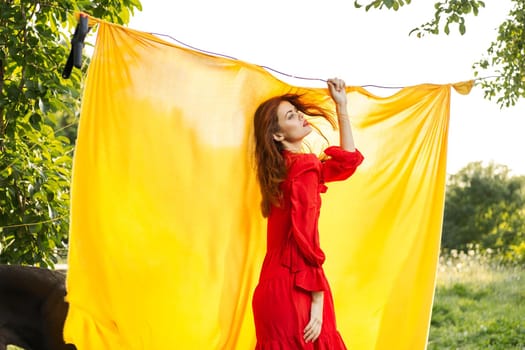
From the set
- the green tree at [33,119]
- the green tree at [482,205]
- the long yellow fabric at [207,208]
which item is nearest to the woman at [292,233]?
the long yellow fabric at [207,208]

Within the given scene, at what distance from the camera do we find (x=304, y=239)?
10.5 ft

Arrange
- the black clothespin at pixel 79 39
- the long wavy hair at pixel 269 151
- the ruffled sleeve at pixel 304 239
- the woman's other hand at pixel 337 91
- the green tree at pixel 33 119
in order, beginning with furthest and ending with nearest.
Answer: the green tree at pixel 33 119 → the woman's other hand at pixel 337 91 → the long wavy hair at pixel 269 151 → the ruffled sleeve at pixel 304 239 → the black clothespin at pixel 79 39

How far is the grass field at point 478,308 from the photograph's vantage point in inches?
309

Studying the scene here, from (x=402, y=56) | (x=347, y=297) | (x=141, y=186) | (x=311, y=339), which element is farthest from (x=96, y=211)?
(x=402, y=56)

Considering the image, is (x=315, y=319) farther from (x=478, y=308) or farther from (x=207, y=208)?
(x=478, y=308)

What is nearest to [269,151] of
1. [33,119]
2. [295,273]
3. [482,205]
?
[295,273]

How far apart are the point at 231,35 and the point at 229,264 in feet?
19.0

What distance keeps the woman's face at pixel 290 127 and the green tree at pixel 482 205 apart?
11.9 metres

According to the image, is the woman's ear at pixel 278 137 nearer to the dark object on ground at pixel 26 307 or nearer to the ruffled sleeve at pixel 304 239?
the ruffled sleeve at pixel 304 239

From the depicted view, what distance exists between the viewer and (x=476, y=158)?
1523 centimetres

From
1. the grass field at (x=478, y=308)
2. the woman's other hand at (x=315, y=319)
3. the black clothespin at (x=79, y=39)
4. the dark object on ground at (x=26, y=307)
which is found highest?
the black clothespin at (x=79, y=39)

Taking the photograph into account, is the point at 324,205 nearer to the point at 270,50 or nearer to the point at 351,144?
the point at 351,144

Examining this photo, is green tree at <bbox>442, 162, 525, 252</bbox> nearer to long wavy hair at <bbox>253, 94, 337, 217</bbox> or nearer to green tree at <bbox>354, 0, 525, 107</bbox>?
green tree at <bbox>354, 0, 525, 107</bbox>

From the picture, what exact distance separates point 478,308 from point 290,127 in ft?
20.4
